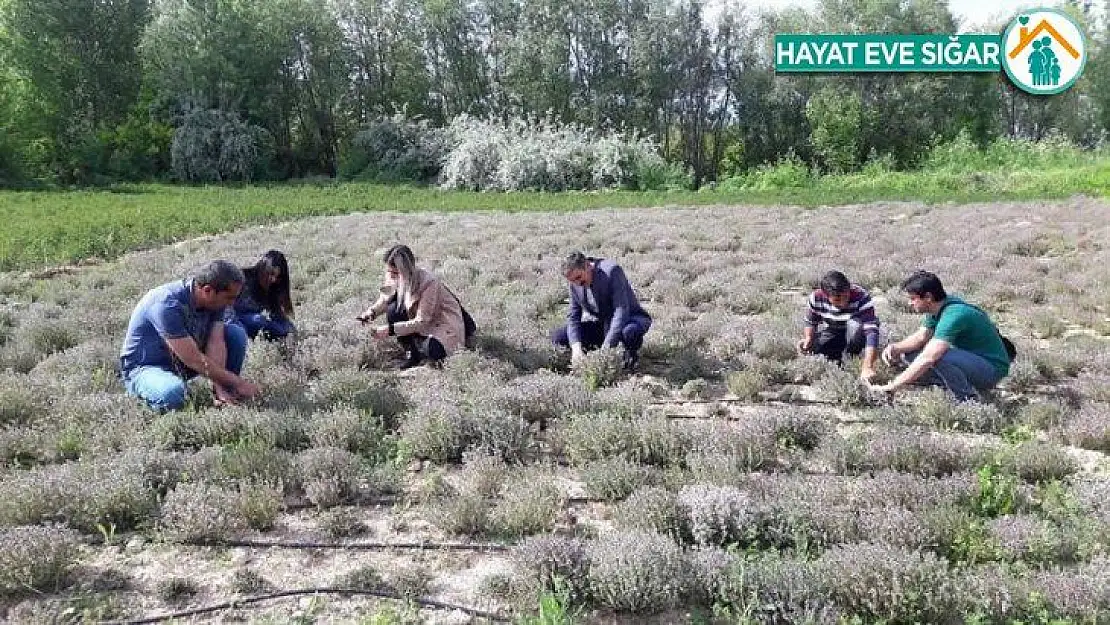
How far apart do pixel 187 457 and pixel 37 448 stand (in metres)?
1.25

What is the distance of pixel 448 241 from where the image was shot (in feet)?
51.1

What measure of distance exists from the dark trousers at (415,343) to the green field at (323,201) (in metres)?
8.23

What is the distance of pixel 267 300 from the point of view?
783 cm

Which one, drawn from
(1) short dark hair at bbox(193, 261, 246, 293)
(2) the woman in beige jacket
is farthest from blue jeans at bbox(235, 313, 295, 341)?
(1) short dark hair at bbox(193, 261, 246, 293)

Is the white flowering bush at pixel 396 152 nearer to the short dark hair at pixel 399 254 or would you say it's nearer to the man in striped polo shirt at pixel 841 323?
the short dark hair at pixel 399 254

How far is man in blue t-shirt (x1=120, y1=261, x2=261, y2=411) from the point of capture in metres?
5.70

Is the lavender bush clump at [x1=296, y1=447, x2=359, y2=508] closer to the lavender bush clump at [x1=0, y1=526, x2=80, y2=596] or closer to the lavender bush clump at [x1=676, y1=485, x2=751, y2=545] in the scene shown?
the lavender bush clump at [x1=0, y1=526, x2=80, y2=596]

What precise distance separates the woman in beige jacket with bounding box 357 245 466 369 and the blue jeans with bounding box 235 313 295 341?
980 mm

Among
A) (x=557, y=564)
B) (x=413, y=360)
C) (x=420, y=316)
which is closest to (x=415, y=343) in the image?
(x=413, y=360)

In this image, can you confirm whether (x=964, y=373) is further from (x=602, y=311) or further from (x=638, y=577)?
(x=638, y=577)

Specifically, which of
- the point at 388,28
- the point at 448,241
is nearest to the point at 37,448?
the point at 448,241

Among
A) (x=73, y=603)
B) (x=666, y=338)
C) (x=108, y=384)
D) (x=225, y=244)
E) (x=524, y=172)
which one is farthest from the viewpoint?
(x=524, y=172)

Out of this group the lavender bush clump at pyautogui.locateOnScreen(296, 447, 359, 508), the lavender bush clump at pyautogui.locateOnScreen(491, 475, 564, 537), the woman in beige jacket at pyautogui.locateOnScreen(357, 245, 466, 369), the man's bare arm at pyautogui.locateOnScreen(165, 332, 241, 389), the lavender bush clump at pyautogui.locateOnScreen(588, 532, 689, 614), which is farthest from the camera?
the woman in beige jacket at pyautogui.locateOnScreen(357, 245, 466, 369)

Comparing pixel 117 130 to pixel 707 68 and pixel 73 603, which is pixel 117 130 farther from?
pixel 73 603
